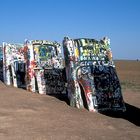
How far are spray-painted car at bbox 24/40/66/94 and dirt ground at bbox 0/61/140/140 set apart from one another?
2.14m

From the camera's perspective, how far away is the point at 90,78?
12672 millimetres

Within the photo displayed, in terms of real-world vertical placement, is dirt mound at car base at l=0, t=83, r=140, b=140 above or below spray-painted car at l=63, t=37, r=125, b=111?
below

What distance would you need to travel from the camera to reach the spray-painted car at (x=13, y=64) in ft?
60.9

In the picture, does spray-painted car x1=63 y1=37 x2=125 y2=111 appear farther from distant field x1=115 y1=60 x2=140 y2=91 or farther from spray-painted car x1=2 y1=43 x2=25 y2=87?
distant field x1=115 y1=60 x2=140 y2=91

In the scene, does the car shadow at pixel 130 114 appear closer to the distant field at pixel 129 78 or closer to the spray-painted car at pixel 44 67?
the spray-painted car at pixel 44 67

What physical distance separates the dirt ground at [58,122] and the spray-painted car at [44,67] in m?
2.14

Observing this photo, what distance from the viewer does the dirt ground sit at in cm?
878

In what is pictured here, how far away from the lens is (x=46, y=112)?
37.8ft

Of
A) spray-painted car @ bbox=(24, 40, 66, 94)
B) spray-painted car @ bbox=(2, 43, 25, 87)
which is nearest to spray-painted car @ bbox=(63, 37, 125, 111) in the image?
spray-painted car @ bbox=(24, 40, 66, 94)

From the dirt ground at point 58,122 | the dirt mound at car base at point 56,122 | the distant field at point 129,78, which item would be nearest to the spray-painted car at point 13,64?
the dirt ground at point 58,122

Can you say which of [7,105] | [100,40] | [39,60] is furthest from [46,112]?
[39,60]

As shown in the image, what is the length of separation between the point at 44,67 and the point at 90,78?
420 cm

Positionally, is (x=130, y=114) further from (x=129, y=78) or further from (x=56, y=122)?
(x=129, y=78)

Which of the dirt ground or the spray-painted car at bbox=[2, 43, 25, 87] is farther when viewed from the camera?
the spray-painted car at bbox=[2, 43, 25, 87]
